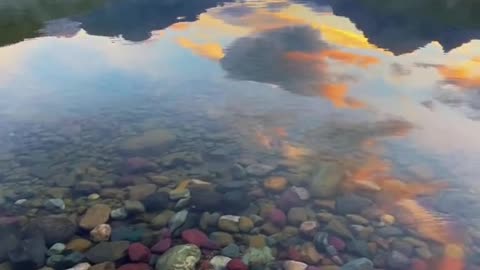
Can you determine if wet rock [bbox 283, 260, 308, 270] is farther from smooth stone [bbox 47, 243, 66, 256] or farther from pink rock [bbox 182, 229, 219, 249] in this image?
smooth stone [bbox 47, 243, 66, 256]

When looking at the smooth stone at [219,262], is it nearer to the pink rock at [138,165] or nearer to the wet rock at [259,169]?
the wet rock at [259,169]

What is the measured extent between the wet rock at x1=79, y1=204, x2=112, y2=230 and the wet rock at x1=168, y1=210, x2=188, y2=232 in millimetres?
905

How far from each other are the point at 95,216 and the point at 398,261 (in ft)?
13.2

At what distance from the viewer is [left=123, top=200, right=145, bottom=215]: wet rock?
752 centimetres

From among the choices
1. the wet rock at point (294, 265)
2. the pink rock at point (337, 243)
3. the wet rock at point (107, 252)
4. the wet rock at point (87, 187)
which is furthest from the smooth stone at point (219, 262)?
the wet rock at point (87, 187)

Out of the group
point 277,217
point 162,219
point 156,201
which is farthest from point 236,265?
point 156,201

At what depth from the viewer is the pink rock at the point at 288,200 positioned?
7590mm

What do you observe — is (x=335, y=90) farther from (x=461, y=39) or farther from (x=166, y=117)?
(x=461, y=39)

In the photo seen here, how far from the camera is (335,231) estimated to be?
7008 millimetres

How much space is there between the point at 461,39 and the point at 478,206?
26.4 ft

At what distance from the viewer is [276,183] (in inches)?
319

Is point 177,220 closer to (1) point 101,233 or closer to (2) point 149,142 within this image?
(1) point 101,233

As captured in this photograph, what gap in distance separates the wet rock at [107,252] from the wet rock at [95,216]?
0.46 m

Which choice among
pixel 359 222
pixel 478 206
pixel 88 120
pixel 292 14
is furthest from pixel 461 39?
pixel 88 120
